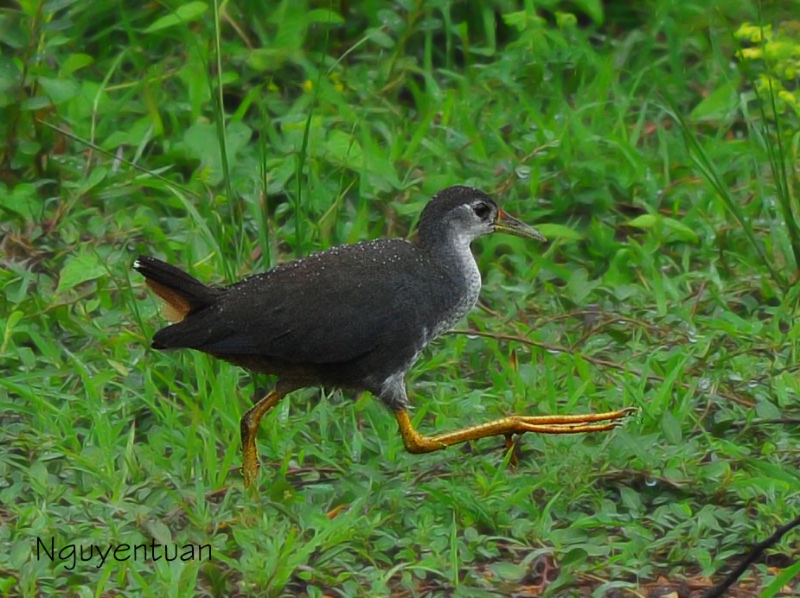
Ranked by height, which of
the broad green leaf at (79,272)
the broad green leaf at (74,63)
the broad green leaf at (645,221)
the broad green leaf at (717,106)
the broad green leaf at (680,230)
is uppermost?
the broad green leaf at (74,63)

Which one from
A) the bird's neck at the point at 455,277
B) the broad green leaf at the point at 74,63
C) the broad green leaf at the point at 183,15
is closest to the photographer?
the bird's neck at the point at 455,277

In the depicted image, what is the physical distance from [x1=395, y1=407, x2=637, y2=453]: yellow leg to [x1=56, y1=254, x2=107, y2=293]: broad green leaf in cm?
136

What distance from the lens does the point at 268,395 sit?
4656mm

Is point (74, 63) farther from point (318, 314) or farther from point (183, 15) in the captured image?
point (318, 314)

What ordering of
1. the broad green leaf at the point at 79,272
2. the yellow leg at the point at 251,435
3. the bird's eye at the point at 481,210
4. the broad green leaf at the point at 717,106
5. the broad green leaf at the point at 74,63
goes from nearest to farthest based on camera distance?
1. the yellow leg at the point at 251,435
2. the bird's eye at the point at 481,210
3. the broad green leaf at the point at 79,272
4. the broad green leaf at the point at 74,63
5. the broad green leaf at the point at 717,106

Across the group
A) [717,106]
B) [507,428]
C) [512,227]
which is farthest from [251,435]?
[717,106]

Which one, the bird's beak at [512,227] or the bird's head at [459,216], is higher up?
the bird's head at [459,216]

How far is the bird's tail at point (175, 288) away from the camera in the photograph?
→ 457 cm

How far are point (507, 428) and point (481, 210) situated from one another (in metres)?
0.75

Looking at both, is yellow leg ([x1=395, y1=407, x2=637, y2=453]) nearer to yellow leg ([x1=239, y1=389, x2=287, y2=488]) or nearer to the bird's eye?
yellow leg ([x1=239, y1=389, x2=287, y2=488])

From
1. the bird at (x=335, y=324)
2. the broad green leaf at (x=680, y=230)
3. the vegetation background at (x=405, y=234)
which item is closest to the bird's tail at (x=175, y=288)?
the bird at (x=335, y=324)

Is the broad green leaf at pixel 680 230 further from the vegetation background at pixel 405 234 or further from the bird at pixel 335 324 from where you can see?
the bird at pixel 335 324

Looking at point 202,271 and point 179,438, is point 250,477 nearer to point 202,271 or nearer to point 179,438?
point 179,438

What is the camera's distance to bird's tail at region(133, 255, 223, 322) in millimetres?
4566
